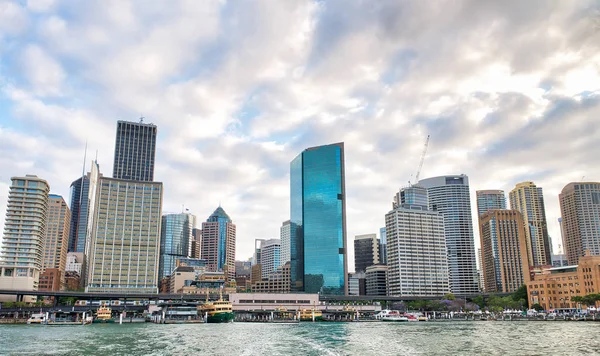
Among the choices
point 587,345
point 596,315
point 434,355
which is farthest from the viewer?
point 596,315

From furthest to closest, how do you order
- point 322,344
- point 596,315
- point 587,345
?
point 596,315
point 322,344
point 587,345

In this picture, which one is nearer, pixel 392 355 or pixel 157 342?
pixel 392 355

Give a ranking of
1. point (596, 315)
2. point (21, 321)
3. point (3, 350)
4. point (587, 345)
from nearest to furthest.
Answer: point (3, 350) → point (587, 345) → point (596, 315) → point (21, 321)

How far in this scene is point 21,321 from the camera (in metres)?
193

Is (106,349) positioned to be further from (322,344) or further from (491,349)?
(491,349)

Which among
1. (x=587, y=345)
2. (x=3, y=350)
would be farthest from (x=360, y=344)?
(x=3, y=350)

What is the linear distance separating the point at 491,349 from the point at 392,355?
1711 cm

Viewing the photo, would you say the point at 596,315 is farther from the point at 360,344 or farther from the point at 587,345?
the point at 360,344

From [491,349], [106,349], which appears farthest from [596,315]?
[106,349]

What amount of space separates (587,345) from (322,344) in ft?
140

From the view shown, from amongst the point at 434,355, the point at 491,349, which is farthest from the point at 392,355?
the point at 491,349

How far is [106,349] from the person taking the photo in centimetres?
7931

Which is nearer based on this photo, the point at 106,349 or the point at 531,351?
the point at 531,351

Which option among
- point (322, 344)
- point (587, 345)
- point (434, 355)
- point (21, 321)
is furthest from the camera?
point (21, 321)
